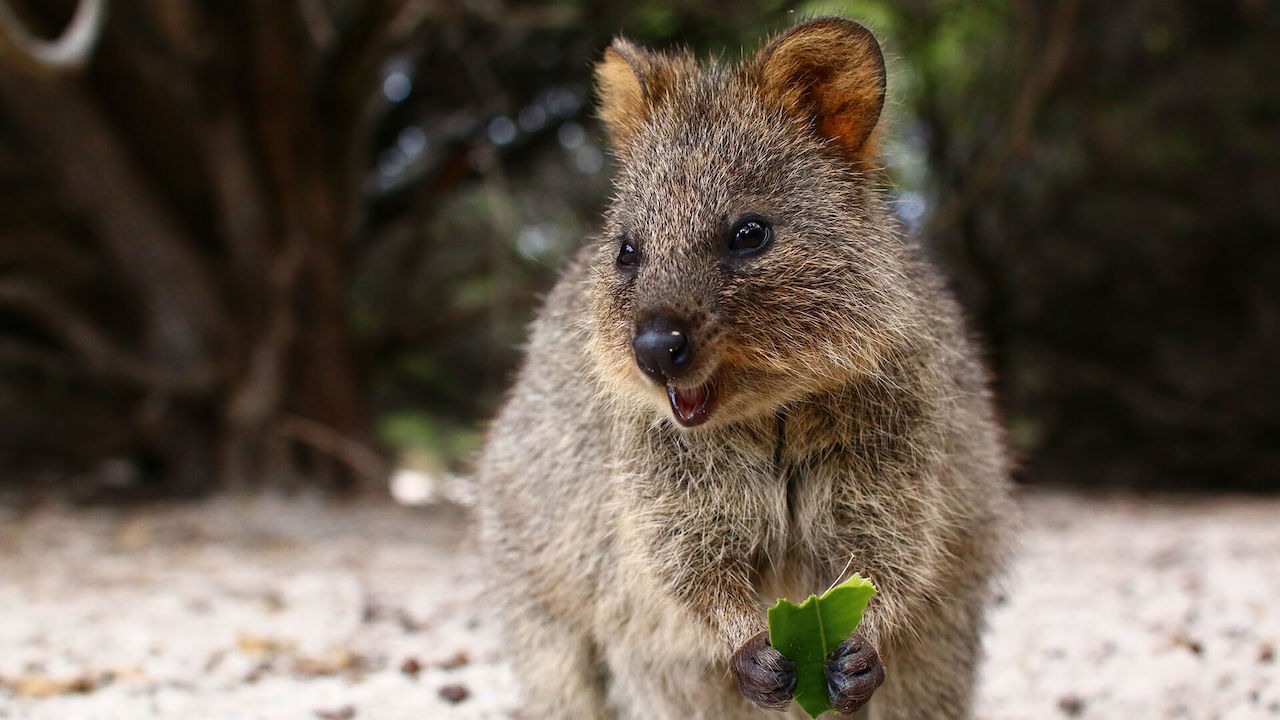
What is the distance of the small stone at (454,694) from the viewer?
13.2 feet

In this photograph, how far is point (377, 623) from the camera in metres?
5.23

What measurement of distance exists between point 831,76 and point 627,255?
0.73m

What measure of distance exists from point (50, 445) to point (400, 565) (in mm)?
4015

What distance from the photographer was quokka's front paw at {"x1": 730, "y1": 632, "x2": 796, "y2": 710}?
269cm

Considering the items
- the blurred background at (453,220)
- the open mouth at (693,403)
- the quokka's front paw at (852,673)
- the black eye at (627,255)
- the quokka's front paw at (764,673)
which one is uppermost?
the blurred background at (453,220)

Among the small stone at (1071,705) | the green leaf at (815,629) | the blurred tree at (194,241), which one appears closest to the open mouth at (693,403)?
the green leaf at (815,629)

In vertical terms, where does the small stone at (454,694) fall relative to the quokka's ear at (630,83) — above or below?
below

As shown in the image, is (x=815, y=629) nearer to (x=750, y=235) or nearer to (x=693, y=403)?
(x=693, y=403)

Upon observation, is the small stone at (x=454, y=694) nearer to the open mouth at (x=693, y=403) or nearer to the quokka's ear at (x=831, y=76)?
the open mouth at (x=693, y=403)

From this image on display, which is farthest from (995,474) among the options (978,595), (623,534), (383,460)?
(383,460)

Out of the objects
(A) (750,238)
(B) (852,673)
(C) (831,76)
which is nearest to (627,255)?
(A) (750,238)

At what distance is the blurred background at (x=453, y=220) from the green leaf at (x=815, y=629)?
4.35 meters

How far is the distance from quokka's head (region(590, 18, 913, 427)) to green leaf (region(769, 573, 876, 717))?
470 millimetres

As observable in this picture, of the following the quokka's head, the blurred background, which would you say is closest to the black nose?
the quokka's head
